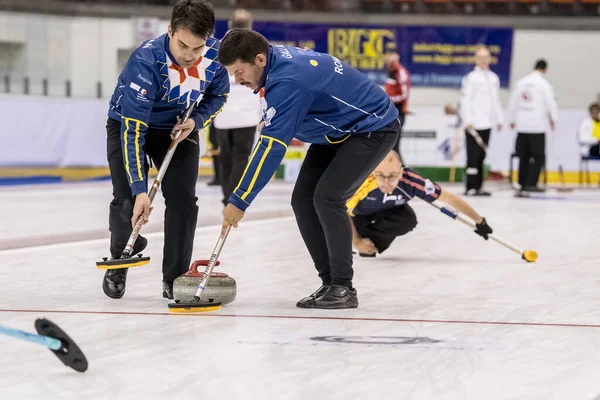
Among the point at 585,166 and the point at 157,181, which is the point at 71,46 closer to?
the point at 585,166

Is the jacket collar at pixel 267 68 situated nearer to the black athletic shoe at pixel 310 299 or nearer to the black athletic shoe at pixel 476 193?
the black athletic shoe at pixel 310 299

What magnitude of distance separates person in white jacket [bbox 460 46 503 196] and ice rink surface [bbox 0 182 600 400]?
4566 millimetres

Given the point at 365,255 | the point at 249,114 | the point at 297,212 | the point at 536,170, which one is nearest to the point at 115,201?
the point at 297,212

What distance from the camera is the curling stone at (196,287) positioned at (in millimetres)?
3969

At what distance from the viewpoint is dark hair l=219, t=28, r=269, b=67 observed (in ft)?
11.8

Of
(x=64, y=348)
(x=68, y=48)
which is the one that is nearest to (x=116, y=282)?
(x=64, y=348)

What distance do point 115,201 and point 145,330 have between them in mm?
860

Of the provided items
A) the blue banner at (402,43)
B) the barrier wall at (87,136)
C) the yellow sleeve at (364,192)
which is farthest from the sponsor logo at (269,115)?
the blue banner at (402,43)

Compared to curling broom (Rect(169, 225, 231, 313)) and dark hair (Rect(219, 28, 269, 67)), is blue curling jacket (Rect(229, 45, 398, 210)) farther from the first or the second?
curling broom (Rect(169, 225, 231, 313))

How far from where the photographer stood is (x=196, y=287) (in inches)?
156

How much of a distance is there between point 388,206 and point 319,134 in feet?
6.25

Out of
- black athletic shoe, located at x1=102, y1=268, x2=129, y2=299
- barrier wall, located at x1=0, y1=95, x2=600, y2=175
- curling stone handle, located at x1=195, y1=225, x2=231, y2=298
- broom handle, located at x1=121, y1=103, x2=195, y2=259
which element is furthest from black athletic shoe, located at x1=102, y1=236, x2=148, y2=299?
barrier wall, located at x1=0, y1=95, x2=600, y2=175

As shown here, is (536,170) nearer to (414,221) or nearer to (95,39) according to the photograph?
(95,39)

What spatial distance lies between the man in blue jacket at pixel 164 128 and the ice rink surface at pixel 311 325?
26cm
